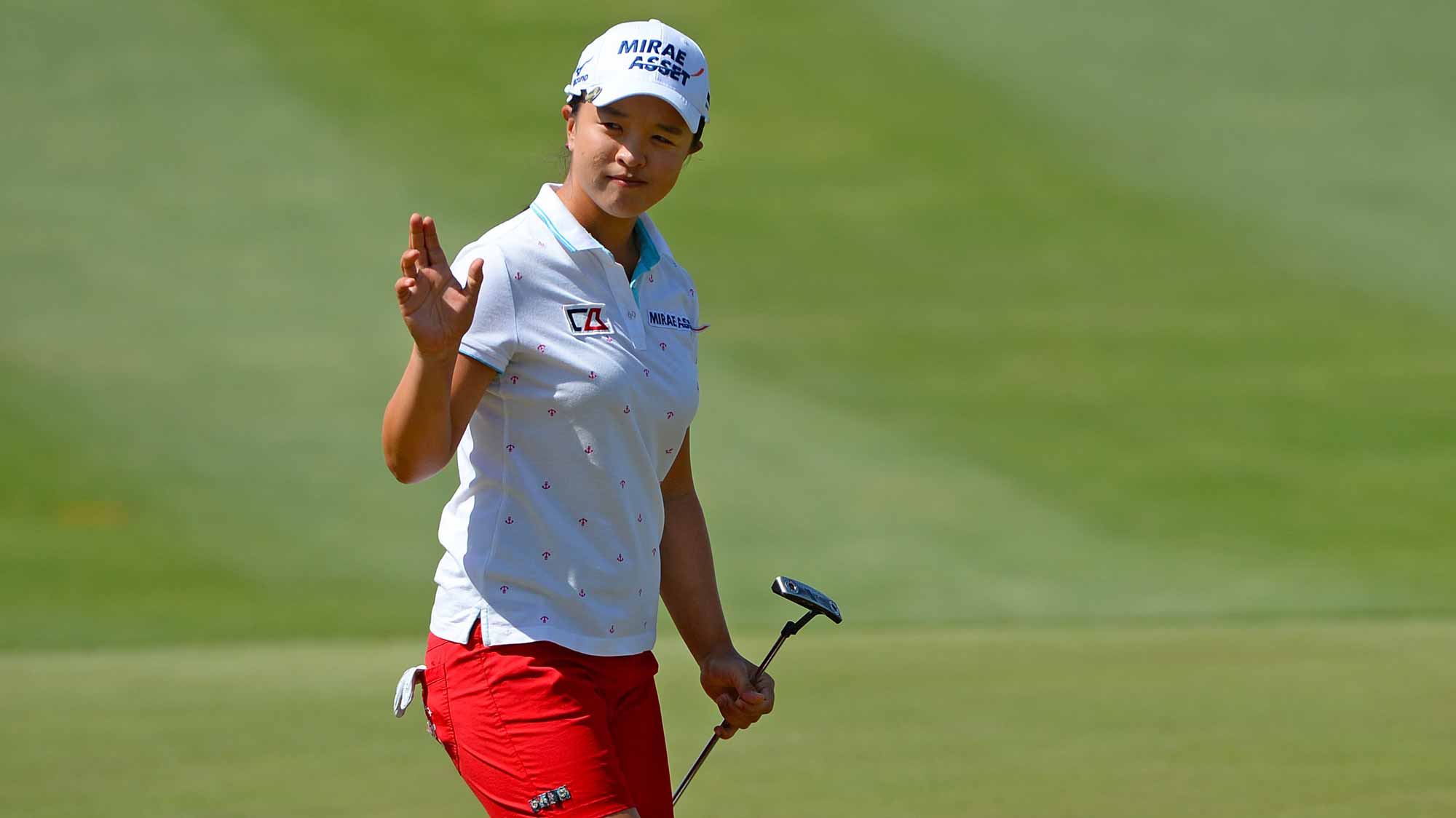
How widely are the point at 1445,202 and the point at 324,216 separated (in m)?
6.92

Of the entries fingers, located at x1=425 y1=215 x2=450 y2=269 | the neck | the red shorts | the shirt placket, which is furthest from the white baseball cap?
the red shorts

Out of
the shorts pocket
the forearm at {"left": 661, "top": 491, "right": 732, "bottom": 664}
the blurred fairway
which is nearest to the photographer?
the shorts pocket

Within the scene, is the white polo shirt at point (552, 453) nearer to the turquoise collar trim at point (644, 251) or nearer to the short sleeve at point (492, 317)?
the short sleeve at point (492, 317)

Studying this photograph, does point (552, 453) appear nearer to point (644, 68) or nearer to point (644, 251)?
point (644, 251)

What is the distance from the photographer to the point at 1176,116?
38.4ft

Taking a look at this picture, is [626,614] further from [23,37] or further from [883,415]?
[23,37]

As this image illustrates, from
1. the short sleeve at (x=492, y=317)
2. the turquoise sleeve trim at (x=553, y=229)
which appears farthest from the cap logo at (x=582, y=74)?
the short sleeve at (x=492, y=317)

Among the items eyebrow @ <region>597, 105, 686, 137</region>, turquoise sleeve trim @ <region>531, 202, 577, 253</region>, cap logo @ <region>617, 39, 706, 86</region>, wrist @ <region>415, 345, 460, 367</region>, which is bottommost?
wrist @ <region>415, 345, 460, 367</region>

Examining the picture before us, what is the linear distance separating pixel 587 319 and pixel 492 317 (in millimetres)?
191

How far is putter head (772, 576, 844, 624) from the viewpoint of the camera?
136 inches

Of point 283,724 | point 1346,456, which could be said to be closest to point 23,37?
point 283,724

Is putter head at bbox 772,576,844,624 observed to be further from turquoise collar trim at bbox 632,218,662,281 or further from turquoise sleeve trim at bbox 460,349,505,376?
turquoise sleeve trim at bbox 460,349,505,376

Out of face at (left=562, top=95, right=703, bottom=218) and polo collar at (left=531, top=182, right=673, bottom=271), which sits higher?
face at (left=562, top=95, right=703, bottom=218)

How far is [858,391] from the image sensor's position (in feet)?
32.1
